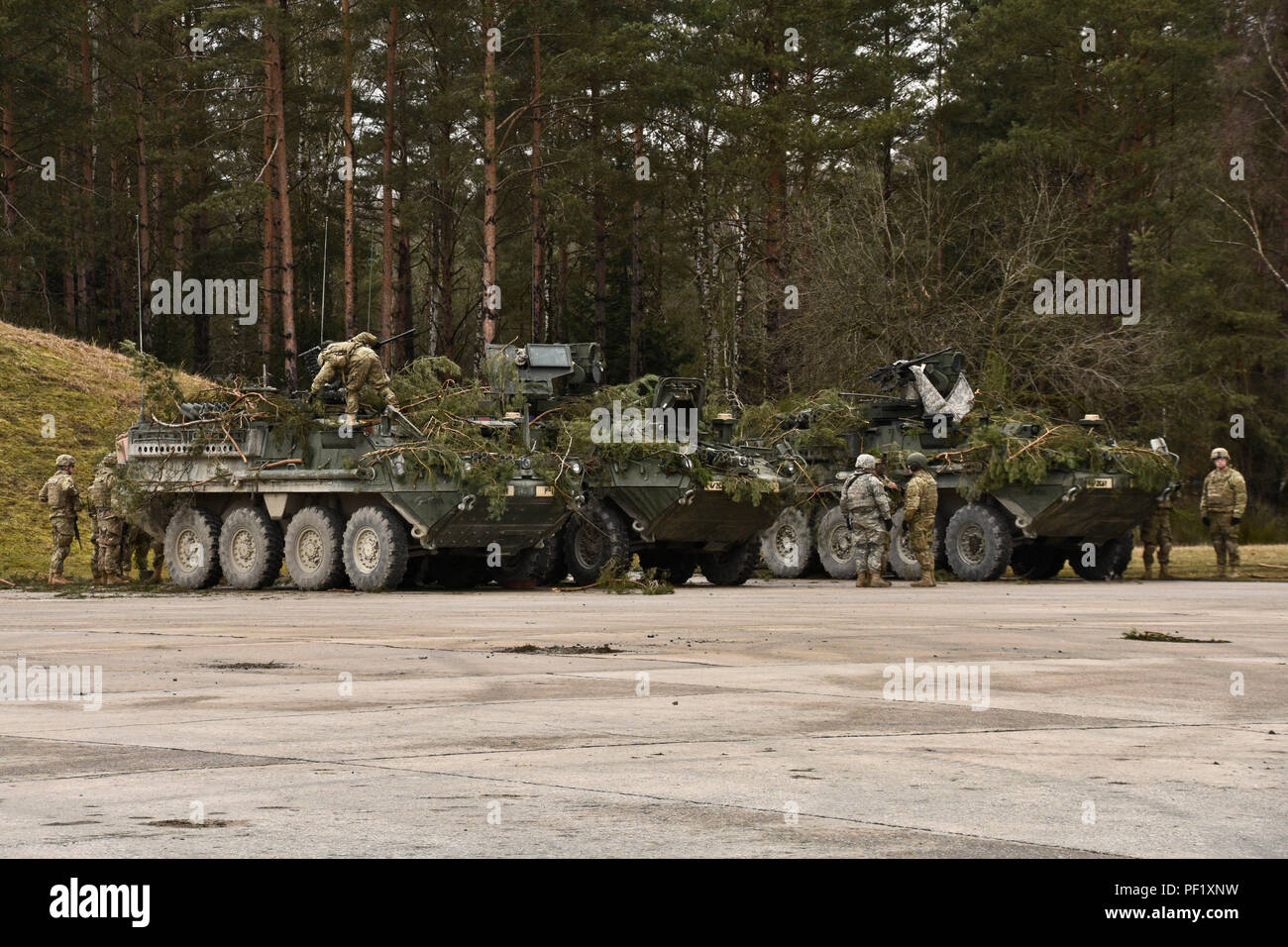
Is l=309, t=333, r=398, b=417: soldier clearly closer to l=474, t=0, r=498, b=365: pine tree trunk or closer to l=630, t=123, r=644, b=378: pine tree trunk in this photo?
l=474, t=0, r=498, b=365: pine tree trunk

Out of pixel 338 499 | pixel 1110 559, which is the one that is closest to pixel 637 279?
pixel 1110 559

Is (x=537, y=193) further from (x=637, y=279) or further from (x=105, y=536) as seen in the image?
(x=105, y=536)

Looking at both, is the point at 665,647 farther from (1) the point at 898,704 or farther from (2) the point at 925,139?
(2) the point at 925,139

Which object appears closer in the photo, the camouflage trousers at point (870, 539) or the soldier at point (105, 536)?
the camouflage trousers at point (870, 539)

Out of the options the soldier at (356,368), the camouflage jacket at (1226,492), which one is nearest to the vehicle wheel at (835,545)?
the camouflage jacket at (1226,492)

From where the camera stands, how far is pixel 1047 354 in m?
36.8

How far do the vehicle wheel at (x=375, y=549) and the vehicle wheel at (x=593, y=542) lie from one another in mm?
2544

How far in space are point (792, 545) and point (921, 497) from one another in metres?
4.05

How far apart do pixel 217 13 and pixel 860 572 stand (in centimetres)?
1711

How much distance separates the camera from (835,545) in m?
28.0

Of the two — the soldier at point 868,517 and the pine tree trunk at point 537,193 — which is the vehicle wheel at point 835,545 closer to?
the soldier at point 868,517

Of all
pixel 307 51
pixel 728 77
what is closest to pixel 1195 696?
pixel 307 51

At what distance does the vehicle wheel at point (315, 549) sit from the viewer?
73.7ft

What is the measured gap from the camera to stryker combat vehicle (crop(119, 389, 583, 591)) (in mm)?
22016
